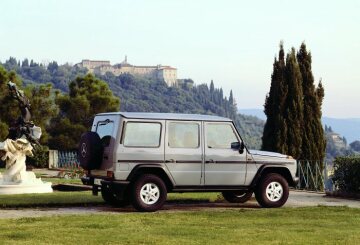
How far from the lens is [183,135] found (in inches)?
528

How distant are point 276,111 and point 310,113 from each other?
1.53 metres

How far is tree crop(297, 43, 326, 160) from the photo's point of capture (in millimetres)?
27781

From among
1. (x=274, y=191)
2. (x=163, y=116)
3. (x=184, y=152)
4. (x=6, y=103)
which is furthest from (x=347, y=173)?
(x=6, y=103)

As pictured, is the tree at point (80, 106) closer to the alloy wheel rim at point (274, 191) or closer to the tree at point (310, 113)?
the tree at point (310, 113)

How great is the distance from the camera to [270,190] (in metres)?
14.0

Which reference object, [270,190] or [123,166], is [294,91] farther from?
[123,166]

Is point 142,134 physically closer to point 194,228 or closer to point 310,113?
point 194,228

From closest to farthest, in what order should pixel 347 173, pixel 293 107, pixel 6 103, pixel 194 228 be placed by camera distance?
pixel 194 228 → pixel 347 173 → pixel 293 107 → pixel 6 103

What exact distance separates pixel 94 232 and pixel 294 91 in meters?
19.5

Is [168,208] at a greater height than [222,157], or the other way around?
[222,157]

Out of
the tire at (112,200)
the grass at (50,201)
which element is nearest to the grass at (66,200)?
the grass at (50,201)

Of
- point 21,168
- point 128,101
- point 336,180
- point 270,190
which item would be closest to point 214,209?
point 270,190

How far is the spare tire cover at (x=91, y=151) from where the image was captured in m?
13.0

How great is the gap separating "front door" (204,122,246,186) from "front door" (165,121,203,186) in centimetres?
19
